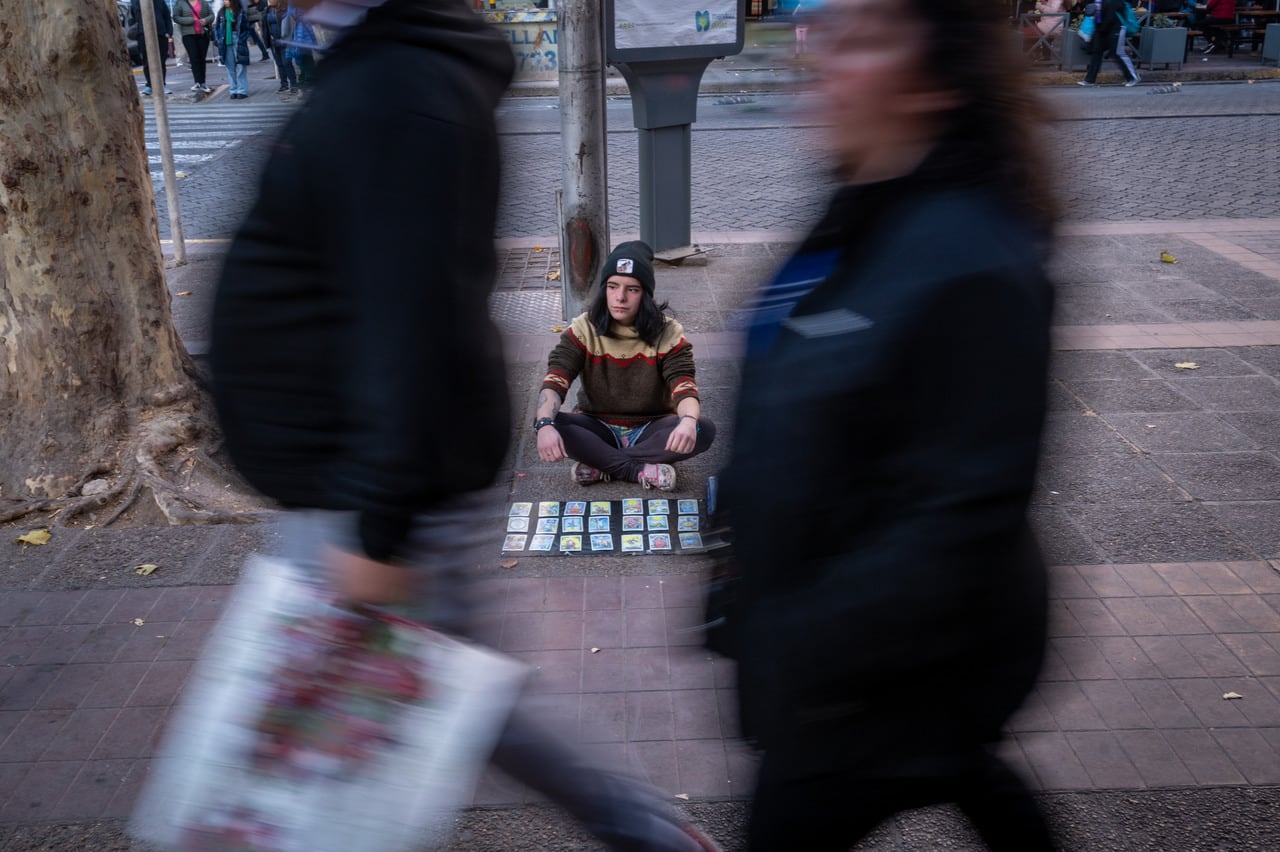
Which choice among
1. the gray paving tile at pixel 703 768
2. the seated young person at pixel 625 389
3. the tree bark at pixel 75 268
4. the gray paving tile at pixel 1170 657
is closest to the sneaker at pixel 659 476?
the seated young person at pixel 625 389

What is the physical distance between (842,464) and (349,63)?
0.95 metres

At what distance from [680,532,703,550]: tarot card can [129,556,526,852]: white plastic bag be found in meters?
2.62

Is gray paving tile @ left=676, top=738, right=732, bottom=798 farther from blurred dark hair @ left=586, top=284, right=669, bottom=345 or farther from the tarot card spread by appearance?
blurred dark hair @ left=586, top=284, right=669, bottom=345

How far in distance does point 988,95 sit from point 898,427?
1.45 feet

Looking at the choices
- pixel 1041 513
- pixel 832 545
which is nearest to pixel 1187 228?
pixel 1041 513

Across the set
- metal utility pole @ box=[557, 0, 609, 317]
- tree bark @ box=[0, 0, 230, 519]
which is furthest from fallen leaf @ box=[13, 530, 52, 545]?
metal utility pole @ box=[557, 0, 609, 317]

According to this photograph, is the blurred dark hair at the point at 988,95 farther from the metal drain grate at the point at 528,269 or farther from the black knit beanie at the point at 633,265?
the metal drain grate at the point at 528,269

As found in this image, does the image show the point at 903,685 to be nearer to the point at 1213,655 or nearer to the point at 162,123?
the point at 1213,655

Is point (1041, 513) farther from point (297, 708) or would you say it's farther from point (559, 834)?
point (297, 708)

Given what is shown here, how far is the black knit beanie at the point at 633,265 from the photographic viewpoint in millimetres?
4680

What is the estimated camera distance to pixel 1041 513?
15.2 feet

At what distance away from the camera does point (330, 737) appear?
1.77m

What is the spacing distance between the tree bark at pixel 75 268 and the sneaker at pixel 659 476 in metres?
1.98

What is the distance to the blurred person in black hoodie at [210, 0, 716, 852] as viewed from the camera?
1748 millimetres
